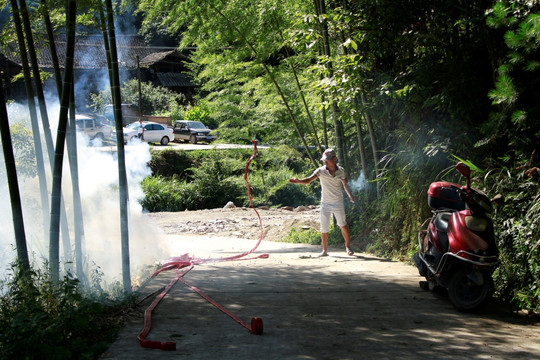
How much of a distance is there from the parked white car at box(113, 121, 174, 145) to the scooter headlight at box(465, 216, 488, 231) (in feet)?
89.3

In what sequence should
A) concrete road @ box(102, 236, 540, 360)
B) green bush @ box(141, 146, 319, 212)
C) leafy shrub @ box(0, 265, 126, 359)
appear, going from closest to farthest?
leafy shrub @ box(0, 265, 126, 359) < concrete road @ box(102, 236, 540, 360) < green bush @ box(141, 146, 319, 212)

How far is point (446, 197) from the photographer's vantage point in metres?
6.65

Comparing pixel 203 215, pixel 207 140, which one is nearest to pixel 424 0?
pixel 203 215

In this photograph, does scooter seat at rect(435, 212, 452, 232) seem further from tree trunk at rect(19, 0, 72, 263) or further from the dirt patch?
the dirt patch

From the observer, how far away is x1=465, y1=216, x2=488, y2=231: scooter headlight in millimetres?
5867

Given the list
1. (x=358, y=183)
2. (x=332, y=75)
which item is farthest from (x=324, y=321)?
(x=358, y=183)

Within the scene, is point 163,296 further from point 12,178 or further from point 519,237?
point 519,237

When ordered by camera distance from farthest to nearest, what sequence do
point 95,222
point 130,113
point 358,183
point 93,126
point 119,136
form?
point 130,113 < point 93,126 < point 358,183 < point 95,222 < point 119,136

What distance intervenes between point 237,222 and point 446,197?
10479mm

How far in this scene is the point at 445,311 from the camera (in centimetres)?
599

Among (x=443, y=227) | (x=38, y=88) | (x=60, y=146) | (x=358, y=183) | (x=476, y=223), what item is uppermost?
(x=38, y=88)

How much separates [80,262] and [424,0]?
6.19 metres

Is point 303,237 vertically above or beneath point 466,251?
beneath

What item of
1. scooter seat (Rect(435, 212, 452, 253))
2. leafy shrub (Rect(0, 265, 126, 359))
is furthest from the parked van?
leafy shrub (Rect(0, 265, 126, 359))
